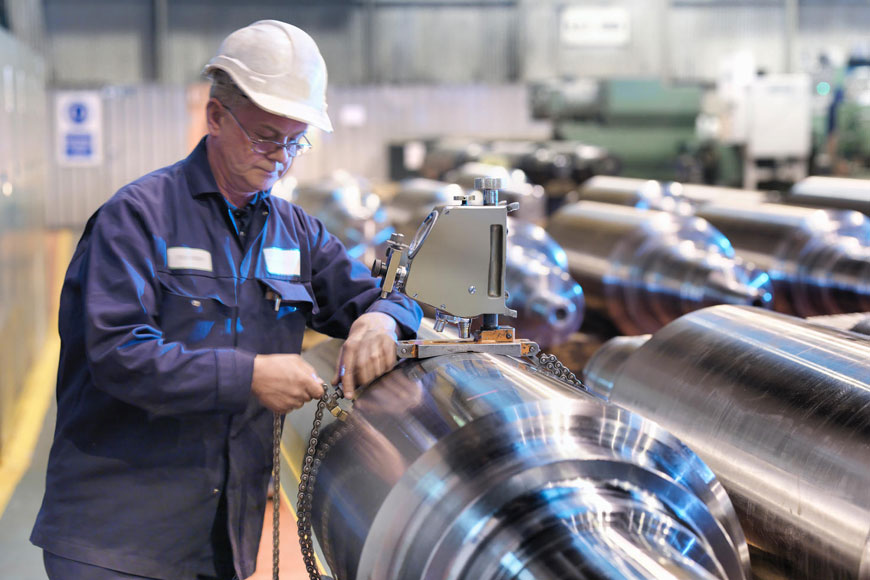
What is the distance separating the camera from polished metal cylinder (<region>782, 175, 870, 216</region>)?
3.62 m

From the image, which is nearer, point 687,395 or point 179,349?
point 179,349

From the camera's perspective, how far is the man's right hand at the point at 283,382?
1.28 m

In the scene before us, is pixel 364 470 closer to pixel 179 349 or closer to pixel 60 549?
pixel 179 349

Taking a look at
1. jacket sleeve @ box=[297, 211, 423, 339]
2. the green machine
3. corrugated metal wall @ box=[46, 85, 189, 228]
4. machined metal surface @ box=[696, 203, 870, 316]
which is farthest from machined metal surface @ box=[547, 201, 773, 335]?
corrugated metal wall @ box=[46, 85, 189, 228]

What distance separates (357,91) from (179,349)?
453 inches

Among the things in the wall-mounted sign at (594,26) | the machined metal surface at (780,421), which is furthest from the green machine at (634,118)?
the wall-mounted sign at (594,26)

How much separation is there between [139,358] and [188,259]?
0.77ft

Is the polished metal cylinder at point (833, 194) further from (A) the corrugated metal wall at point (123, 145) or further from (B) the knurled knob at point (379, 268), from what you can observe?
(A) the corrugated metal wall at point (123, 145)

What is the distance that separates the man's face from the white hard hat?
0.03 meters

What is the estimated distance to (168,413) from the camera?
50.5 inches

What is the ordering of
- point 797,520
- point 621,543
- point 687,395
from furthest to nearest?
1. point 687,395
2. point 797,520
3. point 621,543

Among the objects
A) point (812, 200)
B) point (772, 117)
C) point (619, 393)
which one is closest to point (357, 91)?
point (772, 117)

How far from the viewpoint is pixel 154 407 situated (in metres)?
1.26

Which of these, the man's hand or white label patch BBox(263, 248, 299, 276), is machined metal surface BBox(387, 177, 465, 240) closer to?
white label patch BBox(263, 248, 299, 276)
